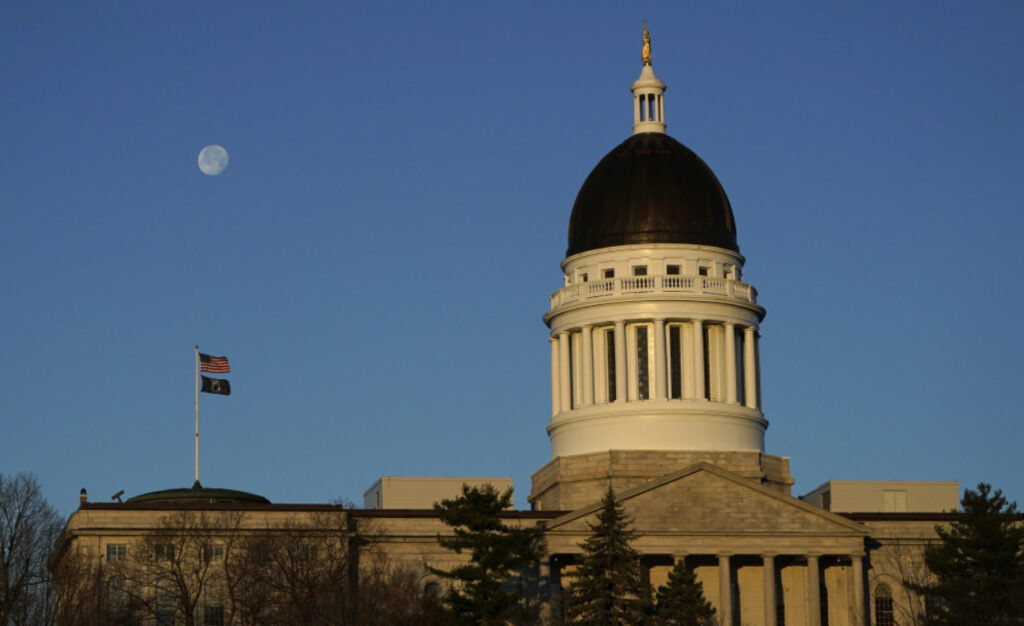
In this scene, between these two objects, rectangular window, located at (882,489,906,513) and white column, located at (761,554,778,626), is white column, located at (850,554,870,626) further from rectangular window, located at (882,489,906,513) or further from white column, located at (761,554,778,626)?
rectangular window, located at (882,489,906,513)

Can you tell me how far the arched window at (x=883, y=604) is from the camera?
414ft

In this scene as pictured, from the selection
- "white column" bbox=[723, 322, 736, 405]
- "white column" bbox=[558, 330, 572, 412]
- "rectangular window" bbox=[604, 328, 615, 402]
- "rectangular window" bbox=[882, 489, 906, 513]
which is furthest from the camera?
"white column" bbox=[558, 330, 572, 412]

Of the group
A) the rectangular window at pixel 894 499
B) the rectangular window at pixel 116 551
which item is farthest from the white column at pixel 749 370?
the rectangular window at pixel 116 551

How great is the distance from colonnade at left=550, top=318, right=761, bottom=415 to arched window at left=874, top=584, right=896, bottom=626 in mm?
12476

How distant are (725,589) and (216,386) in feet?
87.6

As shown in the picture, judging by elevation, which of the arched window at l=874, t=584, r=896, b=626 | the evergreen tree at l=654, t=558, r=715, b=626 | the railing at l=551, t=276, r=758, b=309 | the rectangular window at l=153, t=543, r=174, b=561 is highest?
the railing at l=551, t=276, r=758, b=309

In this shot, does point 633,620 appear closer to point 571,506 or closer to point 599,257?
point 571,506

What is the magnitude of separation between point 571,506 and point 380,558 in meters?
13.0

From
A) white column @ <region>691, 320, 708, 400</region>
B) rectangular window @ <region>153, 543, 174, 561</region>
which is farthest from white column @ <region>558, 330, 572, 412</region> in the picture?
rectangular window @ <region>153, 543, 174, 561</region>

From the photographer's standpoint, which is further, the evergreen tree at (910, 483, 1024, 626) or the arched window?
the arched window

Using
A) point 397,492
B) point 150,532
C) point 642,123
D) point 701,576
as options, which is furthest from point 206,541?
point 642,123

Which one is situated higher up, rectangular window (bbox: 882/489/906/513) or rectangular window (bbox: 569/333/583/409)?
rectangular window (bbox: 569/333/583/409)

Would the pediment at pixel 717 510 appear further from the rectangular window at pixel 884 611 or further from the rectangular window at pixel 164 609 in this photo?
the rectangular window at pixel 164 609

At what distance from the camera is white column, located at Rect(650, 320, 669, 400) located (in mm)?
131875
